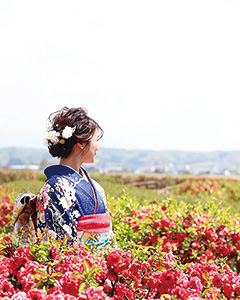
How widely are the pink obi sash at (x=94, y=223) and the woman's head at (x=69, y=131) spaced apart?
508mm

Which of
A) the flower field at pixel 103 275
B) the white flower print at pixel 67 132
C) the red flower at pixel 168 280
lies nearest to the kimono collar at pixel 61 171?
the white flower print at pixel 67 132

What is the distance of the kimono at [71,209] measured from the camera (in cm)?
282

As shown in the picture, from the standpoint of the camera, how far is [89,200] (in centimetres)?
299

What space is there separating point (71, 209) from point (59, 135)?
56 centimetres

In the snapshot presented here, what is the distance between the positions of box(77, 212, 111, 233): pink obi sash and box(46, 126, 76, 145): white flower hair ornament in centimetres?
59

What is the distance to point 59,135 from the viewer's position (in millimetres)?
2994

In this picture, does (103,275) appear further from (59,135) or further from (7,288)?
(59,135)

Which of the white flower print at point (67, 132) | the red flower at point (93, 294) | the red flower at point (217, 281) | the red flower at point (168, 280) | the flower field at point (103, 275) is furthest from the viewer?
the white flower print at point (67, 132)

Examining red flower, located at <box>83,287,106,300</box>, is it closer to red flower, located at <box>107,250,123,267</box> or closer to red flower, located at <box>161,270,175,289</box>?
red flower, located at <box>107,250,123,267</box>

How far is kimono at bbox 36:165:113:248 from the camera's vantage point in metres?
2.82

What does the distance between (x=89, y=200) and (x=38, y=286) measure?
1035 millimetres

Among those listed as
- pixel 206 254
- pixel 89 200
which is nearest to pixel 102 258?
pixel 89 200

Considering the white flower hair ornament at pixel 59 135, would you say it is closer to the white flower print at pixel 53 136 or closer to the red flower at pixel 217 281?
the white flower print at pixel 53 136

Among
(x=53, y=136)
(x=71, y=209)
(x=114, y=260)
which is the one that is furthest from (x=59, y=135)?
(x=114, y=260)
